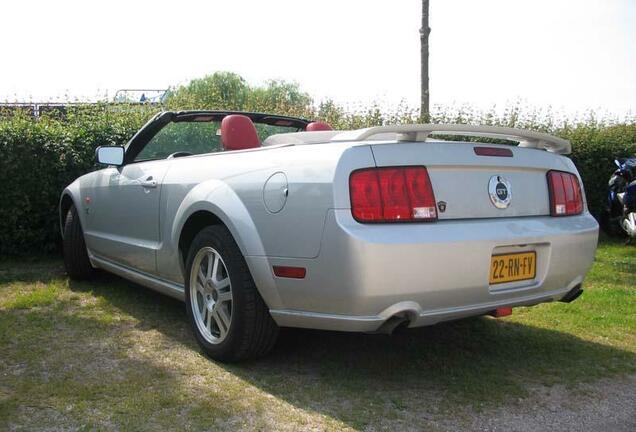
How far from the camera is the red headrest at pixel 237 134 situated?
13.7ft

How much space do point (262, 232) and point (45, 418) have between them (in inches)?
49.2

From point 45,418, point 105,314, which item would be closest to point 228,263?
point 45,418

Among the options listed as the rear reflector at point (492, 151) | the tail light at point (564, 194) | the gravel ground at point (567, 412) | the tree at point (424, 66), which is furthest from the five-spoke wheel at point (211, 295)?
the tree at point (424, 66)

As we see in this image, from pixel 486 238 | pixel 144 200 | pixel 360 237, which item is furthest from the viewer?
pixel 144 200

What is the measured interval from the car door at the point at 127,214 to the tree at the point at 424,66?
5.28m

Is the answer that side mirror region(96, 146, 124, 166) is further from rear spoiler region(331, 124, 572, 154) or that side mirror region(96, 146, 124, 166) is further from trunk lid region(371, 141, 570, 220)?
trunk lid region(371, 141, 570, 220)

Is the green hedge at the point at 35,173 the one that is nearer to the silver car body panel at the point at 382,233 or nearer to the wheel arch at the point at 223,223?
the wheel arch at the point at 223,223

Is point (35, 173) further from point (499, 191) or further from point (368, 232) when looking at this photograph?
point (499, 191)

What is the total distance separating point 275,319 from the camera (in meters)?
3.09

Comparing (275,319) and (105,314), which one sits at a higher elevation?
(275,319)

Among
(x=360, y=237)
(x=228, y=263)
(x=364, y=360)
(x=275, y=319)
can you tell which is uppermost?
(x=360, y=237)

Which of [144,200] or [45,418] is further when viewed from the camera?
[144,200]

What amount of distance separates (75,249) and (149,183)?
5.21 feet

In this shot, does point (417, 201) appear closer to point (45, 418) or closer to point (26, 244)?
point (45, 418)
